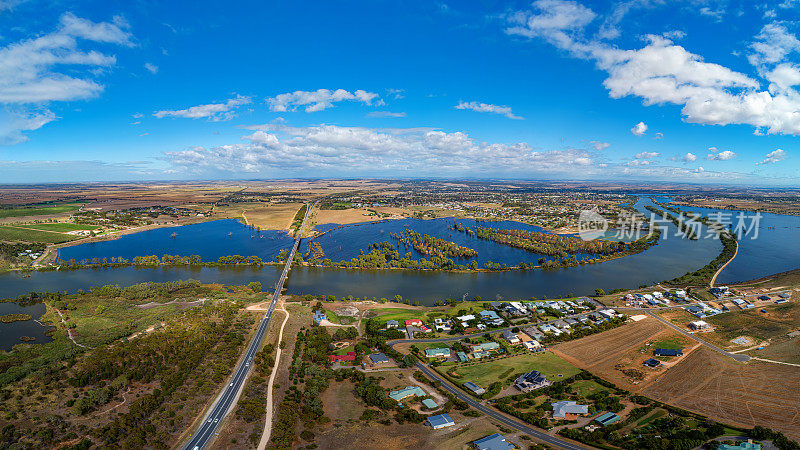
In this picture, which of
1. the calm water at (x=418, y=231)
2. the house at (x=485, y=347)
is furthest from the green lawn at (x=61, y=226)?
the house at (x=485, y=347)

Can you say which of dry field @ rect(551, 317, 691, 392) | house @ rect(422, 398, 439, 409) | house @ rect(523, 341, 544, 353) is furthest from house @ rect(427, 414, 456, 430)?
dry field @ rect(551, 317, 691, 392)

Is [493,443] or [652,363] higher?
[652,363]

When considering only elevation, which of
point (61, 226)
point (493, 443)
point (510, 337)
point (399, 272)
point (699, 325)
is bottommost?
point (493, 443)

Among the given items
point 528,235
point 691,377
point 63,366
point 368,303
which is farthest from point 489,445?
point 528,235

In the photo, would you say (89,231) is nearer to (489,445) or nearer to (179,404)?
(179,404)

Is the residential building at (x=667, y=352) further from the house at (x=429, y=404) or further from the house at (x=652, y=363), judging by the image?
the house at (x=429, y=404)

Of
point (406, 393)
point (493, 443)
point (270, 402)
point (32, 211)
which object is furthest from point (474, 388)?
point (32, 211)

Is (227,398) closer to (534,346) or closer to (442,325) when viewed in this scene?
(442,325)
